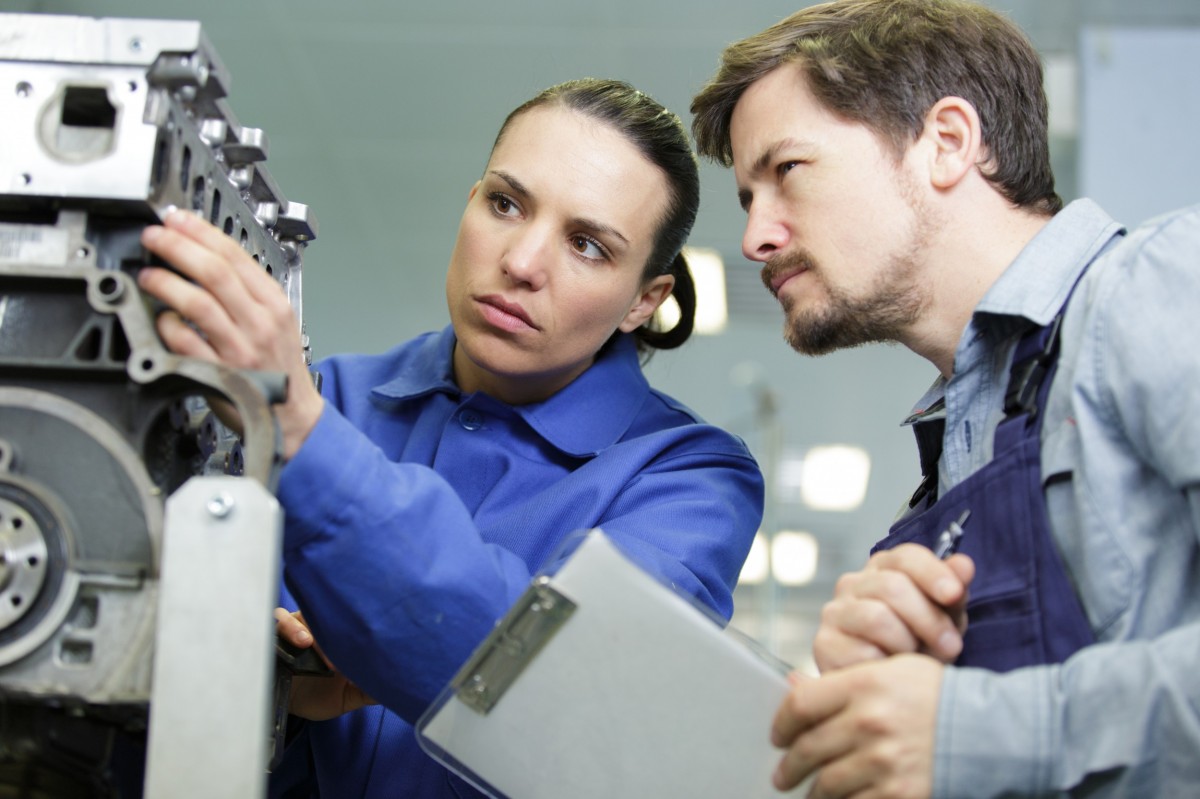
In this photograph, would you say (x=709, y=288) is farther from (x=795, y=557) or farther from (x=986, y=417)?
(x=986, y=417)

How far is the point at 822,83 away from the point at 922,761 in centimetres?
90

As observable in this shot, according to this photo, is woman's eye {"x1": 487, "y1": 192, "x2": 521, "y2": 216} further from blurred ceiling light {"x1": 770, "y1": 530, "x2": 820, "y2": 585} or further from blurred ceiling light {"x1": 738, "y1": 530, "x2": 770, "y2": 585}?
blurred ceiling light {"x1": 770, "y1": 530, "x2": 820, "y2": 585}

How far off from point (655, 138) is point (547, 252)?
0.29m

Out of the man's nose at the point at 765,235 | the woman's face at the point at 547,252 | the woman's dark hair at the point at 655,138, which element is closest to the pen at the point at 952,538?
the man's nose at the point at 765,235

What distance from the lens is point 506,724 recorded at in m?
0.97

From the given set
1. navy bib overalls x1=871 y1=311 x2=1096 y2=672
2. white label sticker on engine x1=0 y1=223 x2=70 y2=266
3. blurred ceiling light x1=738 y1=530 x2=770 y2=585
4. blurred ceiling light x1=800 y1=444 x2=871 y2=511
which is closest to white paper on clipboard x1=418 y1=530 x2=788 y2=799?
navy bib overalls x1=871 y1=311 x2=1096 y2=672

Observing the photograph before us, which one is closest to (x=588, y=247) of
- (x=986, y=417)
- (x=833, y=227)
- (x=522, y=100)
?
(x=833, y=227)

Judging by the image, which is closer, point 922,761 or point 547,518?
point 922,761

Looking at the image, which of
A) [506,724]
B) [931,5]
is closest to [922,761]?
[506,724]

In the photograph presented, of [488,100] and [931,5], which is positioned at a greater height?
[488,100]

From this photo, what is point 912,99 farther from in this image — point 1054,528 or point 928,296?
point 1054,528

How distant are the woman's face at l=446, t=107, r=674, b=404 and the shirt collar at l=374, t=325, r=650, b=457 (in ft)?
0.12

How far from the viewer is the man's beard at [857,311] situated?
1.38 metres

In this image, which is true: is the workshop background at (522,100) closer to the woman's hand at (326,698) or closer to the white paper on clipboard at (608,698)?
the woman's hand at (326,698)
